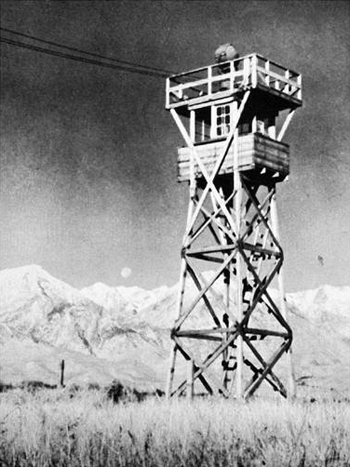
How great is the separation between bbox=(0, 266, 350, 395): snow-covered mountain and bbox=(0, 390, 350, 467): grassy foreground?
36.1 metres

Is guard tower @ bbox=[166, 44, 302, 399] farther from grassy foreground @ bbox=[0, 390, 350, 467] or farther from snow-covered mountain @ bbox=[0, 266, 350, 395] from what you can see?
snow-covered mountain @ bbox=[0, 266, 350, 395]

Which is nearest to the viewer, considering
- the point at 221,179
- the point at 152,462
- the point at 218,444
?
the point at 152,462

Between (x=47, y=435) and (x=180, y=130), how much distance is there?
47.1 feet

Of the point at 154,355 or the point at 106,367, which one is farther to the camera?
the point at 154,355

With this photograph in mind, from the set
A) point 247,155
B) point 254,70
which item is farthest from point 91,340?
point 254,70

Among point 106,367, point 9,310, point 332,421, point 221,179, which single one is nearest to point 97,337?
point 9,310

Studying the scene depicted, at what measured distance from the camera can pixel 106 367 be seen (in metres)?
58.6

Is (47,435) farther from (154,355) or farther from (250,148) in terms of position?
(154,355)

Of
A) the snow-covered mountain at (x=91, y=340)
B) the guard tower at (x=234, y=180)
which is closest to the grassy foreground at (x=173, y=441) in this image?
the guard tower at (x=234, y=180)

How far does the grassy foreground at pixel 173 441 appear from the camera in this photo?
7.87 metres

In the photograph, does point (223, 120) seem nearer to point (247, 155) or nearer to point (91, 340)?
point (247, 155)

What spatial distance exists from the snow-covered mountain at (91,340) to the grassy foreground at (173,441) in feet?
118

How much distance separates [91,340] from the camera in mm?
82125

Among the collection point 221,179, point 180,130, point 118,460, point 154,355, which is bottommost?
point 154,355
